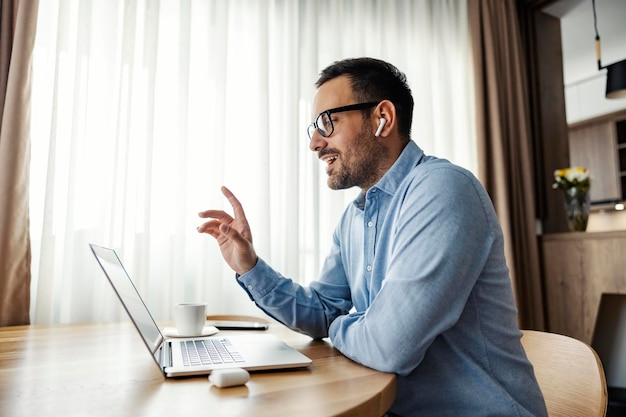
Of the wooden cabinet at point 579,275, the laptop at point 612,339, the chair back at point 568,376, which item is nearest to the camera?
the chair back at point 568,376

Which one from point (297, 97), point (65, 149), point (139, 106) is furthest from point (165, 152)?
point (297, 97)

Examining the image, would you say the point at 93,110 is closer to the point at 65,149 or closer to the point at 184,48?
the point at 65,149

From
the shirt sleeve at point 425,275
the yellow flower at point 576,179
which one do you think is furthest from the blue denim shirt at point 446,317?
the yellow flower at point 576,179

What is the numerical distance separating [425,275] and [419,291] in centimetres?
3

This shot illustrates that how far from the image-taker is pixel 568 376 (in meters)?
0.89

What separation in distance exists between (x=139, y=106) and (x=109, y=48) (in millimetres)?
244

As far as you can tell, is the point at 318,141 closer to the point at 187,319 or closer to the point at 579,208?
the point at 187,319

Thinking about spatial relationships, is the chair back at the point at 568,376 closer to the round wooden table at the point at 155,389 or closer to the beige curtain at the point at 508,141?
the round wooden table at the point at 155,389

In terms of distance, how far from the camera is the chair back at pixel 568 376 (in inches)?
31.7

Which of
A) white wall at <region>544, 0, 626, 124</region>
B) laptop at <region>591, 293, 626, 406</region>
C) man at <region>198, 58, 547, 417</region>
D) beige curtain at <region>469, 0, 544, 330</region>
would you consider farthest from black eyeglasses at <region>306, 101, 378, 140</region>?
white wall at <region>544, 0, 626, 124</region>

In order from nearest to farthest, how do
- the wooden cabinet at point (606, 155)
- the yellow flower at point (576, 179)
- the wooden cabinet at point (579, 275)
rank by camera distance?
the wooden cabinet at point (579, 275) < the yellow flower at point (576, 179) < the wooden cabinet at point (606, 155)

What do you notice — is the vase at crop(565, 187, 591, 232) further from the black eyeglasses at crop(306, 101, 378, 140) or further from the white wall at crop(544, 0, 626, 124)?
the black eyeglasses at crop(306, 101, 378, 140)

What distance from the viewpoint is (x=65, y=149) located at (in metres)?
1.66

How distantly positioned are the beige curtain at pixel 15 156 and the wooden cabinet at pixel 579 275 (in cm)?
250
